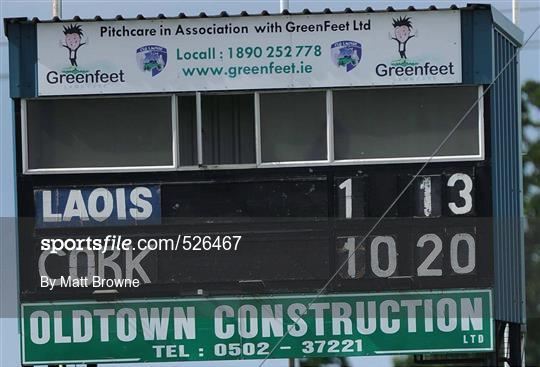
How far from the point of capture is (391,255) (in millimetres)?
15164

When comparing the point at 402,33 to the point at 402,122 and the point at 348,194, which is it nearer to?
the point at 402,122

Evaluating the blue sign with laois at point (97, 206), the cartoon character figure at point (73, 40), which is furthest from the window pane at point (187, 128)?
the cartoon character figure at point (73, 40)

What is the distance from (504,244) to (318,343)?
6.88 ft

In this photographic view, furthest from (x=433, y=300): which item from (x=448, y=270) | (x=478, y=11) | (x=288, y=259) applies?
(x=478, y=11)

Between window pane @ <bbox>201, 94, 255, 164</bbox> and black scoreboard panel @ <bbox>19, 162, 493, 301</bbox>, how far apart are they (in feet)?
0.81

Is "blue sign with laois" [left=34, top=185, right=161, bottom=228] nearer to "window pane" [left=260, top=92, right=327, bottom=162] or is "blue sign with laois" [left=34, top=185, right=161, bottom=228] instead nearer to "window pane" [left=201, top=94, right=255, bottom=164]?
"window pane" [left=201, top=94, right=255, bottom=164]

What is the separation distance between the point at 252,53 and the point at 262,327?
2.63 metres

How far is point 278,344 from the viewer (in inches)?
599

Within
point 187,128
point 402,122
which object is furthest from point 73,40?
point 402,122

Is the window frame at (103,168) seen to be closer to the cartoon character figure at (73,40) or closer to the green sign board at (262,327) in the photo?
the cartoon character figure at (73,40)

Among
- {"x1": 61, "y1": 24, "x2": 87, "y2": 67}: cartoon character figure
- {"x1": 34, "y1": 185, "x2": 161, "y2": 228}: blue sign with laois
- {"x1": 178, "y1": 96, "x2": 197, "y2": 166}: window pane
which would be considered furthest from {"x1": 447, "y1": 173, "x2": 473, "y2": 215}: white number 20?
{"x1": 61, "y1": 24, "x2": 87, "y2": 67}: cartoon character figure

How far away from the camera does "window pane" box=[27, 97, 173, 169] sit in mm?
15500

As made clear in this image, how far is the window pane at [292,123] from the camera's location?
15.5m

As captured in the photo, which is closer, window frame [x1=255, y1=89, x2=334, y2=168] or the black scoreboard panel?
the black scoreboard panel
